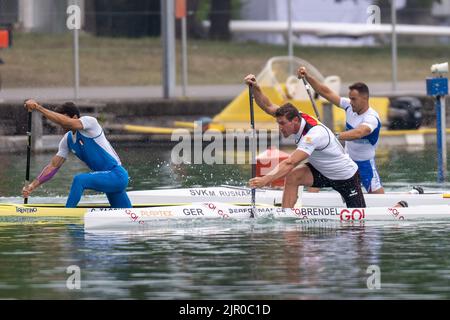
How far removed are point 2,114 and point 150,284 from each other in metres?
17.1

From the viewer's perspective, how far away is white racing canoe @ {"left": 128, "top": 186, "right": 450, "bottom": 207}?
21672 millimetres

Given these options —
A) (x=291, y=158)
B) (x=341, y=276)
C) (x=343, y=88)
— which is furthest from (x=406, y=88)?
(x=341, y=276)

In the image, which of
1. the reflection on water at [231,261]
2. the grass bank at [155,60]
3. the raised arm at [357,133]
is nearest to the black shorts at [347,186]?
the reflection on water at [231,261]

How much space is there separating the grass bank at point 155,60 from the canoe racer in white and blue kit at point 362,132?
17445 mm

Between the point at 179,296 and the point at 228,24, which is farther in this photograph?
the point at 228,24

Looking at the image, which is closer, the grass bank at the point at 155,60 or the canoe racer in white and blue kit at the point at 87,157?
the canoe racer in white and blue kit at the point at 87,157

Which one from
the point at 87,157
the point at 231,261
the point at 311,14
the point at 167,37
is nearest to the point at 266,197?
the point at 87,157

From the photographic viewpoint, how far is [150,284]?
15.4 meters

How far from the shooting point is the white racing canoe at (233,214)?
64.2 ft

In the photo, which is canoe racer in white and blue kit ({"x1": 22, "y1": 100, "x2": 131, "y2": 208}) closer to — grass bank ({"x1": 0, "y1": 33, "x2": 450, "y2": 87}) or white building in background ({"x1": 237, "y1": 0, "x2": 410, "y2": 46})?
grass bank ({"x1": 0, "y1": 33, "x2": 450, "y2": 87})

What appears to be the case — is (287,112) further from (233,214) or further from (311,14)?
(311,14)

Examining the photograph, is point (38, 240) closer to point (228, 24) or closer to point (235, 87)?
point (235, 87)

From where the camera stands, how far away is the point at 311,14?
148ft

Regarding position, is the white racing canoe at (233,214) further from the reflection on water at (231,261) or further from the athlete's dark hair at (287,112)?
the athlete's dark hair at (287,112)
